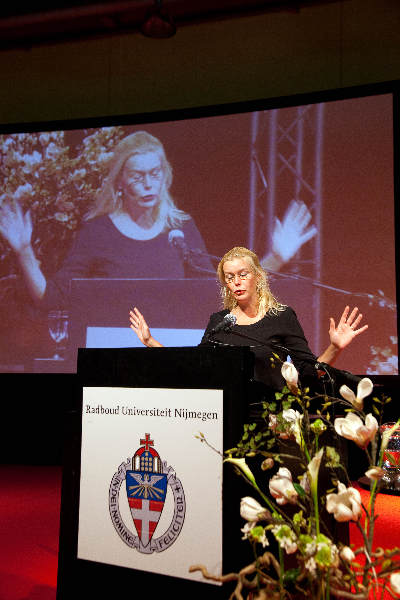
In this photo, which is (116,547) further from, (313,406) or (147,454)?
(313,406)

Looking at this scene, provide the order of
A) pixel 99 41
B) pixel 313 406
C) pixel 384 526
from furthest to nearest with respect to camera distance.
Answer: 1. pixel 99 41
2. pixel 313 406
3. pixel 384 526

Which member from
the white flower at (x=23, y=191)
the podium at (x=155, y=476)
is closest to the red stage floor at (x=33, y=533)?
the podium at (x=155, y=476)

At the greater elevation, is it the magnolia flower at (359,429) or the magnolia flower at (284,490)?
the magnolia flower at (359,429)

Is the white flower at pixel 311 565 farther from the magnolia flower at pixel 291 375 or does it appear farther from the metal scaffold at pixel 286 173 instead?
the metal scaffold at pixel 286 173

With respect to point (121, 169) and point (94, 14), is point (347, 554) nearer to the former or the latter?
point (121, 169)

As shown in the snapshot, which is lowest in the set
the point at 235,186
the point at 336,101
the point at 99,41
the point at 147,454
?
the point at 147,454

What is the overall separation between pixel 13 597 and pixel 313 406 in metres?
2.64

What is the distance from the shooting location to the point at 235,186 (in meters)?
5.21

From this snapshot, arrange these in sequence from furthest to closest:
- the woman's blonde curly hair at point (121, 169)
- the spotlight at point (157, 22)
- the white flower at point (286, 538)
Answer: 1. the woman's blonde curly hair at point (121, 169)
2. the spotlight at point (157, 22)
3. the white flower at point (286, 538)

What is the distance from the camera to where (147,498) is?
1.58 meters

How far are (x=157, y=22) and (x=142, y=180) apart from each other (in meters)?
1.35

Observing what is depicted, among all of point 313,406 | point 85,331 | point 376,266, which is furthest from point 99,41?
point 313,406

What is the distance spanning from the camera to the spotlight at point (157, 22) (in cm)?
484

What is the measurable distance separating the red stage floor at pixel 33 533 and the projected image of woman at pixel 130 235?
6.13 ft
